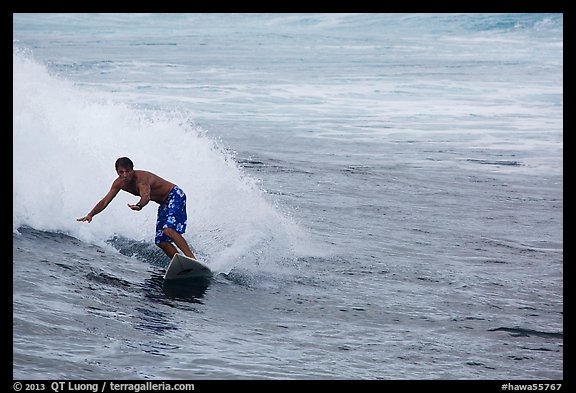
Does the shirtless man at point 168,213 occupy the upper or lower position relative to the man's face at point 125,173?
lower

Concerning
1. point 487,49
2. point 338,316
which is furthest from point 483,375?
point 487,49

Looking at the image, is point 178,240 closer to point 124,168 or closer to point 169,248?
point 169,248

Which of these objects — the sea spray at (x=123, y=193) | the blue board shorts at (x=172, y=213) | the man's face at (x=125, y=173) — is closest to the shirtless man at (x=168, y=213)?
the blue board shorts at (x=172, y=213)

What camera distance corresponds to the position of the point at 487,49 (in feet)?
160

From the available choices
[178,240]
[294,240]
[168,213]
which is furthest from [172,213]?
Answer: [294,240]

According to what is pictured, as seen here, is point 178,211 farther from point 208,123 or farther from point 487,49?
point 487,49

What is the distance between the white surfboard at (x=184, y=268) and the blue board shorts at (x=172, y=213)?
41 centimetres

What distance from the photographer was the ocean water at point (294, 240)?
767 centimetres

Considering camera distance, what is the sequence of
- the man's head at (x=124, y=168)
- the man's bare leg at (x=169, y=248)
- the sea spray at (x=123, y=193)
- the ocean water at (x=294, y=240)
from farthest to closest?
the sea spray at (x=123, y=193) < the man's bare leg at (x=169, y=248) < the man's head at (x=124, y=168) < the ocean water at (x=294, y=240)

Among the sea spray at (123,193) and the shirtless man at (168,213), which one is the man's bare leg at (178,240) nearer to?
the shirtless man at (168,213)

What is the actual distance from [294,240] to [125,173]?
2785 millimetres
